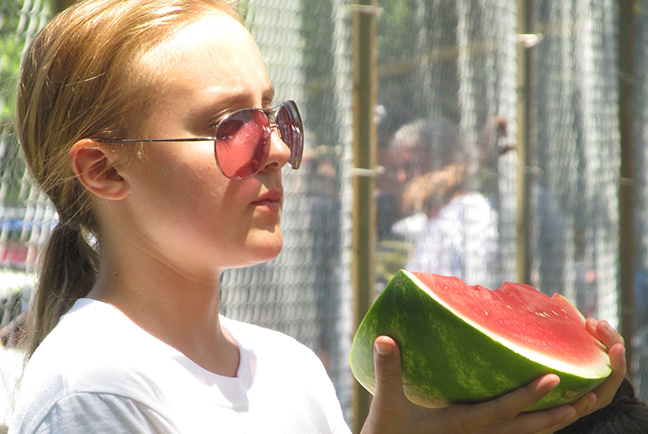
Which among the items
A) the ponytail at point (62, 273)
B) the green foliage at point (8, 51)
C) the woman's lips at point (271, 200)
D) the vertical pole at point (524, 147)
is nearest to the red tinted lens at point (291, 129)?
the woman's lips at point (271, 200)

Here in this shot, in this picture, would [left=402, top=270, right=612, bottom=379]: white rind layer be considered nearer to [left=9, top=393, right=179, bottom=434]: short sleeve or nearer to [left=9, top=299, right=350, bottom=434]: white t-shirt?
[left=9, top=299, right=350, bottom=434]: white t-shirt

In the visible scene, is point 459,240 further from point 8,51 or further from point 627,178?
point 8,51

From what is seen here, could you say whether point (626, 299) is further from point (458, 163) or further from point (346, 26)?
point (346, 26)

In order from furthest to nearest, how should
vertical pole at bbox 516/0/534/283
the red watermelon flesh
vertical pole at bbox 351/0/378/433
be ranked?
1. vertical pole at bbox 516/0/534/283
2. vertical pole at bbox 351/0/378/433
3. the red watermelon flesh

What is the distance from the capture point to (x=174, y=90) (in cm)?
144

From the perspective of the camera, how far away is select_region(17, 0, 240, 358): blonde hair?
4.79 ft

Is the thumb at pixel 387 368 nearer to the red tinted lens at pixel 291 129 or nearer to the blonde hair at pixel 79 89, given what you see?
the red tinted lens at pixel 291 129

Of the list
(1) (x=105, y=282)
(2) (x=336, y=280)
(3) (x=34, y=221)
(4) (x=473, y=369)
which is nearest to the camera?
(4) (x=473, y=369)

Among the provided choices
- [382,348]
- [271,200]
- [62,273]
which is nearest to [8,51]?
[62,273]

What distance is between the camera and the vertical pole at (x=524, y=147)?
192 inches

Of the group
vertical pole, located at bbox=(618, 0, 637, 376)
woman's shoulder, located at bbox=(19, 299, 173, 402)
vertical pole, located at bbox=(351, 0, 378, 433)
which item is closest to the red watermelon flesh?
woman's shoulder, located at bbox=(19, 299, 173, 402)

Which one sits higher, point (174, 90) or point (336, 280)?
point (174, 90)

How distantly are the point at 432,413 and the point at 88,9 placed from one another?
106 cm

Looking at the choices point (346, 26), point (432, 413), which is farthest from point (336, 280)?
point (432, 413)
